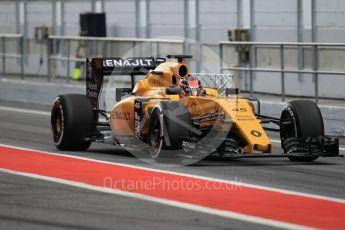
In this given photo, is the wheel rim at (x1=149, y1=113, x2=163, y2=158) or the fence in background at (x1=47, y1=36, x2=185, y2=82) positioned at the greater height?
the fence in background at (x1=47, y1=36, x2=185, y2=82)

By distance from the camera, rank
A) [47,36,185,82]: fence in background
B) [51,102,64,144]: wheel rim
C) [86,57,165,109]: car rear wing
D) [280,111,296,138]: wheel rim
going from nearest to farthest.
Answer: [280,111,296,138]: wheel rim
[51,102,64,144]: wheel rim
[86,57,165,109]: car rear wing
[47,36,185,82]: fence in background

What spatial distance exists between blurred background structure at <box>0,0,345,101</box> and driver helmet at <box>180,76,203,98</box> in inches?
222

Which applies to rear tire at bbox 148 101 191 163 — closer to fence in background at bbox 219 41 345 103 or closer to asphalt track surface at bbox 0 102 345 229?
asphalt track surface at bbox 0 102 345 229

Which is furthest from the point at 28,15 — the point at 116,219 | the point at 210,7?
the point at 116,219

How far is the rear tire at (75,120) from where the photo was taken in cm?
1695

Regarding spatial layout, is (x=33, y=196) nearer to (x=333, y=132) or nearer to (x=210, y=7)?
(x=333, y=132)

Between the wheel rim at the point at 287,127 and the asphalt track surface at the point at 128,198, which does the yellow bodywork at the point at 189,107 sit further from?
the wheel rim at the point at 287,127

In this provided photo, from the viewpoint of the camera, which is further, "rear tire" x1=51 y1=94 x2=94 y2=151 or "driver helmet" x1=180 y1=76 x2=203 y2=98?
"rear tire" x1=51 y1=94 x2=94 y2=151

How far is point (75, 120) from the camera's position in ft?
55.6

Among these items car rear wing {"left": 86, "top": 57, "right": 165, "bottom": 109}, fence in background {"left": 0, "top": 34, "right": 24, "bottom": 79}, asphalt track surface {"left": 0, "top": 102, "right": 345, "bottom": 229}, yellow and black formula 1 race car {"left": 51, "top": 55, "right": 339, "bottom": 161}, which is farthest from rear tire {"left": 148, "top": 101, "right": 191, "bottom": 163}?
fence in background {"left": 0, "top": 34, "right": 24, "bottom": 79}

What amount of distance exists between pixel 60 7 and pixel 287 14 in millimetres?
11602

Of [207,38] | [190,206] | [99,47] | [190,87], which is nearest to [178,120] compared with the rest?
[190,87]

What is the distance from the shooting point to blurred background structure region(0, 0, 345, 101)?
22.8m

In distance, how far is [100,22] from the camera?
35.0 meters
